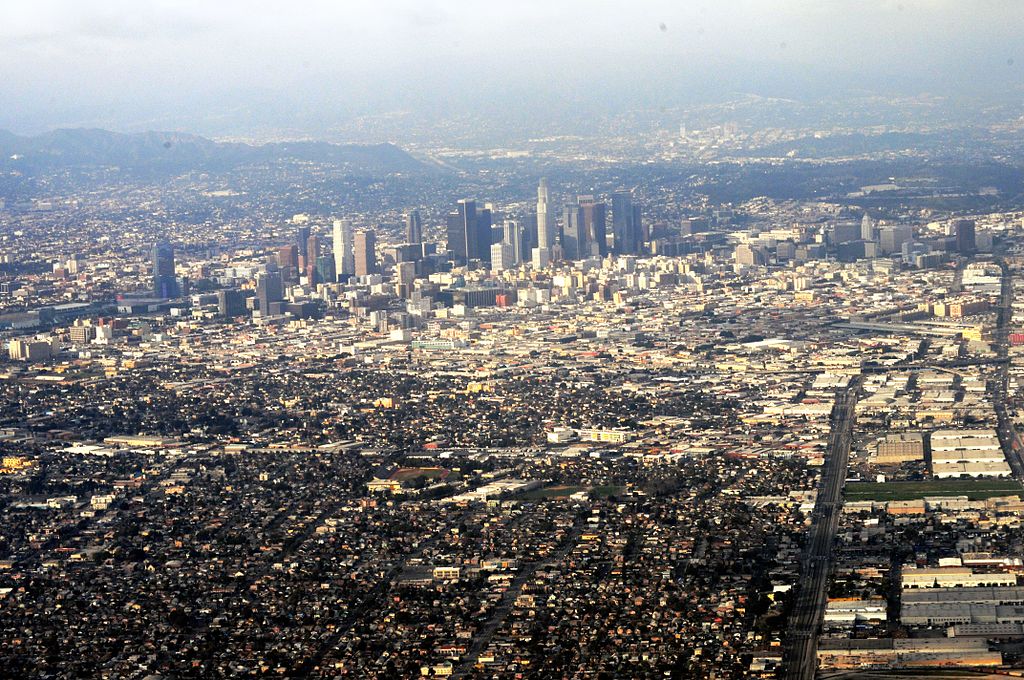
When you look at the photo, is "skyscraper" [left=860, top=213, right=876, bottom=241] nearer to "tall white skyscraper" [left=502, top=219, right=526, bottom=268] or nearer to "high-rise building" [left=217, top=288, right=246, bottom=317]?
"tall white skyscraper" [left=502, top=219, right=526, bottom=268]

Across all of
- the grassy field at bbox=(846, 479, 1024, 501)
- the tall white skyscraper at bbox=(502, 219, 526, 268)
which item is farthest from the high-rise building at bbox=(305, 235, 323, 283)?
the grassy field at bbox=(846, 479, 1024, 501)

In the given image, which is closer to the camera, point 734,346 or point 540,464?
point 540,464

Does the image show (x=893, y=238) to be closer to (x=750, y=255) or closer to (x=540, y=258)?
(x=750, y=255)

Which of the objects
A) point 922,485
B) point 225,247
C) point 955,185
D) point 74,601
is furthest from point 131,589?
point 955,185

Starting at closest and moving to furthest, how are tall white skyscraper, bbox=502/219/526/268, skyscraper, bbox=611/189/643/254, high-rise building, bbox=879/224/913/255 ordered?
1. high-rise building, bbox=879/224/913/255
2. tall white skyscraper, bbox=502/219/526/268
3. skyscraper, bbox=611/189/643/254

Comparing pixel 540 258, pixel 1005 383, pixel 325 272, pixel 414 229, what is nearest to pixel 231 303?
pixel 325 272

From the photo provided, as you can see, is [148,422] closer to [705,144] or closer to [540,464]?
[540,464]

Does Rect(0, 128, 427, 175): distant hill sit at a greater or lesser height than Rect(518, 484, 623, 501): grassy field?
lesser

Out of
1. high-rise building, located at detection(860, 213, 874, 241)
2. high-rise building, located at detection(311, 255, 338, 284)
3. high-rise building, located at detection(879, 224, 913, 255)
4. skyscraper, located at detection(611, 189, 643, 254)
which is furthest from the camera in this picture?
skyscraper, located at detection(611, 189, 643, 254)
